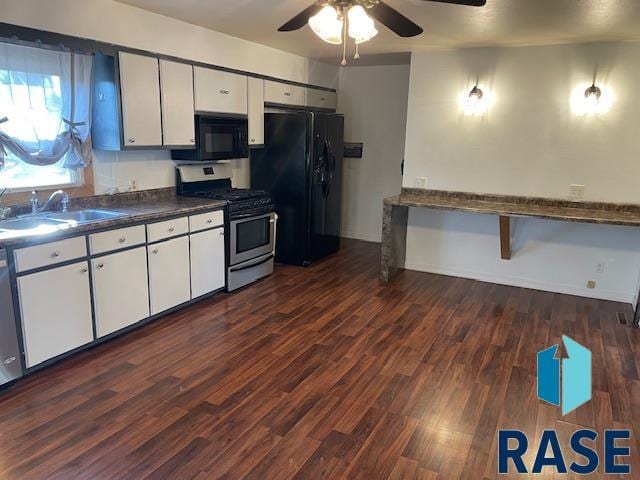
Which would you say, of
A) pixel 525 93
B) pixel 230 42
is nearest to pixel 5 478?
pixel 230 42

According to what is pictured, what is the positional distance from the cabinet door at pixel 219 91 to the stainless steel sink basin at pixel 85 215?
1.28 m

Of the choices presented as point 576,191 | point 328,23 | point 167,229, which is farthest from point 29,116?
point 576,191

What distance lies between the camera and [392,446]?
2.28 meters

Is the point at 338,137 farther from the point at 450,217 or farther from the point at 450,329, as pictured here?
the point at 450,329

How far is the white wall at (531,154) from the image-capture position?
4207 millimetres

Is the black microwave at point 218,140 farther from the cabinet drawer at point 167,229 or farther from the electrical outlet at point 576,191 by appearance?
the electrical outlet at point 576,191

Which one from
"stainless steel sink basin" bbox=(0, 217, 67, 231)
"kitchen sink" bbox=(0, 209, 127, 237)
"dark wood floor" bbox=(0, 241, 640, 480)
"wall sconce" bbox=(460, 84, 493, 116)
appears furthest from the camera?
"wall sconce" bbox=(460, 84, 493, 116)

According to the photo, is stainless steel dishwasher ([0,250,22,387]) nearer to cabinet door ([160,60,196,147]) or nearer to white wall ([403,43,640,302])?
cabinet door ([160,60,196,147])

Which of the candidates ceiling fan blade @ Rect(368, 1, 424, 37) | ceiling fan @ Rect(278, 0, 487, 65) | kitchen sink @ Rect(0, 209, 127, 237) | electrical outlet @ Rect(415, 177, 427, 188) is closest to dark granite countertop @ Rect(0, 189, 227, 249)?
kitchen sink @ Rect(0, 209, 127, 237)

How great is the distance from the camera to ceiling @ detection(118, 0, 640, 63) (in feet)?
10.2

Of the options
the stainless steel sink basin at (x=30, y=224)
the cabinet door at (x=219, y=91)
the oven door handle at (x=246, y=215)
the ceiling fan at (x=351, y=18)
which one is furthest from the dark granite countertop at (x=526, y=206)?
the stainless steel sink basin at (x=30, y=224)

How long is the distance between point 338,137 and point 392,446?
398cm

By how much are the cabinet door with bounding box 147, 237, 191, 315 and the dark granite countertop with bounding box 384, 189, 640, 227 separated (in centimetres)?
210

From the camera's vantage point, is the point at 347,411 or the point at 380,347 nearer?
the point at 347,411
